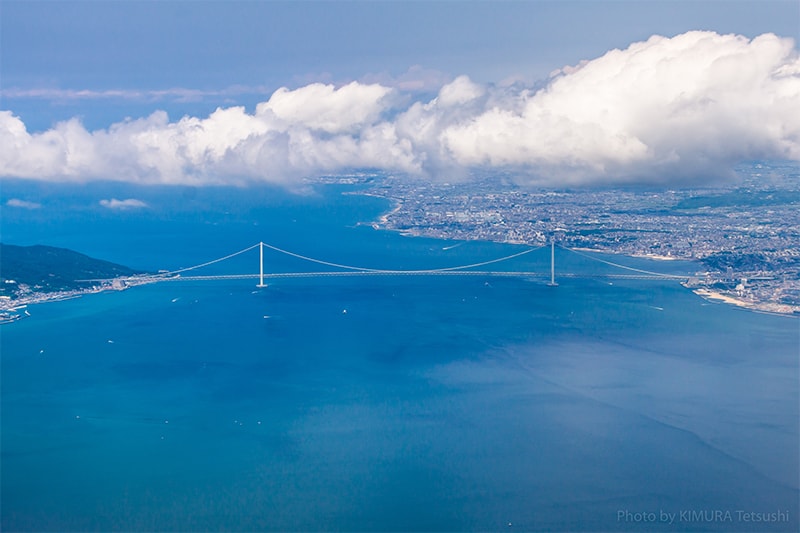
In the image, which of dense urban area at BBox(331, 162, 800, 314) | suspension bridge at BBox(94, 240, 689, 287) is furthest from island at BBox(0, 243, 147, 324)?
dense urban area at BBox(331, 162, 800, 314)

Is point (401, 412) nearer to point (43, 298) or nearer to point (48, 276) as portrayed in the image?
point (43, 298)

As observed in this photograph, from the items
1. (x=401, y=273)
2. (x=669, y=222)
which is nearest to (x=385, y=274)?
(x=401, y=273)

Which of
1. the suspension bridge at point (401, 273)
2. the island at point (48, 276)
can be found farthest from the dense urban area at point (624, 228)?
the suspension bridge at point (401, 273)

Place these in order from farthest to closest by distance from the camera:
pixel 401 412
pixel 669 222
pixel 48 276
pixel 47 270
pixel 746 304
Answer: pixel 669 222 < pixel 47 270 < pixel 48 276 < pixel 746 304 < pixel 401 412

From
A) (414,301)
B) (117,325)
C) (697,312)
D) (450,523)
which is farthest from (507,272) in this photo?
(450,523)

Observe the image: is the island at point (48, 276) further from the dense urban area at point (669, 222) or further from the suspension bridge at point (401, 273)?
the dense urban area at point (669, 222)
